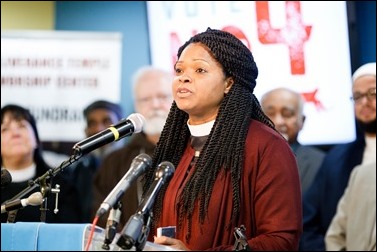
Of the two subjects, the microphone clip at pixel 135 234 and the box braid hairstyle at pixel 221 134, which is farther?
the box braid hairstyle at pixel 221 134

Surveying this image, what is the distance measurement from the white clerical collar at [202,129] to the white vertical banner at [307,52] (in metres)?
3.40

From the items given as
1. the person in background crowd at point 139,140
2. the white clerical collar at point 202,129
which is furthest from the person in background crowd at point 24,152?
the white clerical collar at point 202,129

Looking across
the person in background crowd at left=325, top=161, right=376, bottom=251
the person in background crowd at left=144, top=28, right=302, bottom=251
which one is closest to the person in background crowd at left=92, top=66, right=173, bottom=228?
the person in background crowd at left=325, top=161, right=376, bottom=251

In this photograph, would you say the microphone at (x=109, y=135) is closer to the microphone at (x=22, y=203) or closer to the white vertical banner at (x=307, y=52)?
the microphone at (x=22, y=203)

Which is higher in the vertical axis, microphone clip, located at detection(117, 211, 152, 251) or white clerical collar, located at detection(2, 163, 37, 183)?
microphone clip, located at detection(117, 211, 152, 251)

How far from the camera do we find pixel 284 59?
21.1ft

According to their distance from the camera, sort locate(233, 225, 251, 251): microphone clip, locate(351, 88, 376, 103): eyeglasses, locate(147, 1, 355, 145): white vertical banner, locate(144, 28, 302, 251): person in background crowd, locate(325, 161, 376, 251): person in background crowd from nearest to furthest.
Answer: locate(233, 225, 251, 251): microphone clip < locate(144, 28, 302, 251): person in background crowd < locate(325, 161, 376, 251): person in background crowd < locate(351, 88, 376, 103): eyeglasses < locate(147, 1, 355, 145): white vertical banner

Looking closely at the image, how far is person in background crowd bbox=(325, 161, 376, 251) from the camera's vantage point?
185 inches

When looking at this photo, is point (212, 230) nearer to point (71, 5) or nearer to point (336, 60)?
point (336, 60)

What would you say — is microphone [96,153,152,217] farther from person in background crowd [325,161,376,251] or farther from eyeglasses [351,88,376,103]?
eyeglasses [351,88,376,103]

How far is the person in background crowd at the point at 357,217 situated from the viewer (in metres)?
4.69

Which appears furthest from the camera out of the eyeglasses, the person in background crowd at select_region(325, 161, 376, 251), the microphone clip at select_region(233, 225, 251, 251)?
the eyeglasses

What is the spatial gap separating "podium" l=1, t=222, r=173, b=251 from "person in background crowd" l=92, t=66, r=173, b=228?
7.75 ft

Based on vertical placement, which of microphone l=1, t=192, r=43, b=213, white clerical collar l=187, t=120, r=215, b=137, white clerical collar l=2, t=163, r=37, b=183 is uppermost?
white clerical collar l=187, t=120, r=215, b=137
